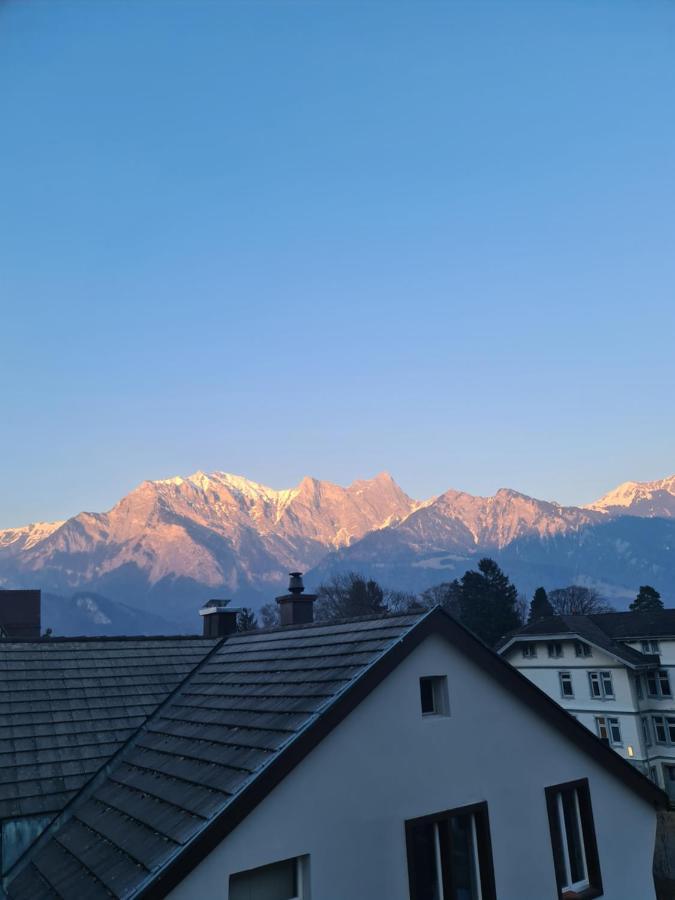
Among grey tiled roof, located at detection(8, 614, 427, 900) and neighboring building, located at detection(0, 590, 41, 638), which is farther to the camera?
neighboring building, located at detection(0, 590, 41, 638)

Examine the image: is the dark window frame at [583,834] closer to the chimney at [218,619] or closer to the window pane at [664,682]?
the chimney at [218,619]

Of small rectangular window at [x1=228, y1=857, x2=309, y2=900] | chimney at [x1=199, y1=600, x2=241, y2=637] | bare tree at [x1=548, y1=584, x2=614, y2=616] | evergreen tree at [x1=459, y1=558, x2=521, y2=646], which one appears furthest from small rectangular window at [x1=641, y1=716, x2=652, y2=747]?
bare tree at [x1=548, y1=584, x2=614, y2=616]

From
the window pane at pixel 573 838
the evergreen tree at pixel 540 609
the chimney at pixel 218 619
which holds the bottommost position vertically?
the window pane at pixel 573 838

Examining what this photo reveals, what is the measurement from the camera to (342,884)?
284 inches

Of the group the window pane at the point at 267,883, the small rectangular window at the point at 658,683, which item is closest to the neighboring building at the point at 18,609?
the window pane at the point at 267,883

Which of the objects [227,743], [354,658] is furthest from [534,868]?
[227,743]

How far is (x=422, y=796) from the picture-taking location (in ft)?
27.2

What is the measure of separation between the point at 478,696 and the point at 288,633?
3448 millimetres

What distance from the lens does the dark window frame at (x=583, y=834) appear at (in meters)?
9.54

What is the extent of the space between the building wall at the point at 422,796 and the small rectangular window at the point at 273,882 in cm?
15

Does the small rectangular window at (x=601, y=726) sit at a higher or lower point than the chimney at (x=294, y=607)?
lower

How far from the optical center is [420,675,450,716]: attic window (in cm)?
897

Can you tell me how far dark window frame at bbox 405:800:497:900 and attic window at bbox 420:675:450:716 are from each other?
125cm

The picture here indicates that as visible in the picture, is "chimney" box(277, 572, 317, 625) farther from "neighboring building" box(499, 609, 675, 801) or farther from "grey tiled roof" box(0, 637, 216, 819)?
"neighboring building" box(499, 609, 675, 801)
